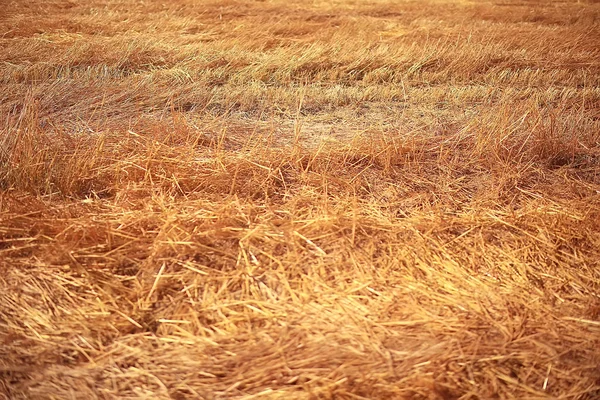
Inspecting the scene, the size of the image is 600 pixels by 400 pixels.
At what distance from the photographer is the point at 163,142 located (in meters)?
2.90

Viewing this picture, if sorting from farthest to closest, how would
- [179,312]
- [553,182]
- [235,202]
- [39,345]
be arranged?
[553,182] → [235,202] → [179,312] → [39,345]

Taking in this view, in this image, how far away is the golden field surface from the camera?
158 centimetres

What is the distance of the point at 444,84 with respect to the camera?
4.84 m

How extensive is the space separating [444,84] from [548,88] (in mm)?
976

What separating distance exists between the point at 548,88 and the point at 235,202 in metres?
3.73

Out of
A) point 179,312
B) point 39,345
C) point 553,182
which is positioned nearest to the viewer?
point 39,345

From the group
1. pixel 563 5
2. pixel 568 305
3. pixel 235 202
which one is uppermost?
pixel 563 5

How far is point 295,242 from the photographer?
2150mm

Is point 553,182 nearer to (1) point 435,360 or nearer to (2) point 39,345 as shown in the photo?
(1) point 435,360

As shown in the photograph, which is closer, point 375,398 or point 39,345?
point 375,398

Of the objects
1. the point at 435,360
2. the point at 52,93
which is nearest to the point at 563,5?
the point at 52,93

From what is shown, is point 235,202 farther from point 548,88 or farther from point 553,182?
point 548,88

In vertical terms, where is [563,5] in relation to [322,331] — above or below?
above

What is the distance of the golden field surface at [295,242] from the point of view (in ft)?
5.19
